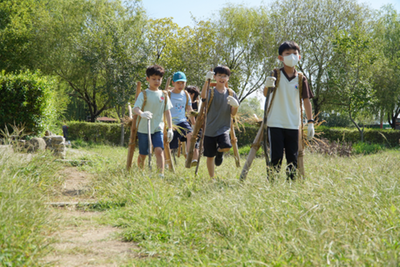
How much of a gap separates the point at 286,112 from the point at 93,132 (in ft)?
43.9

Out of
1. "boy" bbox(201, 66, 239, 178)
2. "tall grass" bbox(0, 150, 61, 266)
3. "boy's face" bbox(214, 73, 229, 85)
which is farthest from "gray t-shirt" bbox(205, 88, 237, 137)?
"tall grass" bbox(0, 150, 61, 266)

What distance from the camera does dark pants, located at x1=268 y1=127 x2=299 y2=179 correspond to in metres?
4.18

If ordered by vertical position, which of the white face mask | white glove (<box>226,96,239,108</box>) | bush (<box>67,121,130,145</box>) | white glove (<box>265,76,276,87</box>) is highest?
the white face mask

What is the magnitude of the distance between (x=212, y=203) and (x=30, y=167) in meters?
2.91

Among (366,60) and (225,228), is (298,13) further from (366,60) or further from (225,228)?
(225,228)

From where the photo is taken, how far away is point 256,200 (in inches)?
122

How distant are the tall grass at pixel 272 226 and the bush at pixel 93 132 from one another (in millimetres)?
12878

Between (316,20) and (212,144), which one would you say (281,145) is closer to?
(212,144)

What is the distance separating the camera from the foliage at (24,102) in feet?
28.6

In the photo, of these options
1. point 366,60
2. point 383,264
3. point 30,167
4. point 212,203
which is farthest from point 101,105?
point 383,264

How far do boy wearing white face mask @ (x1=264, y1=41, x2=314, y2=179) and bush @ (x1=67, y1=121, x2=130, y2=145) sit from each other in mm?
12403

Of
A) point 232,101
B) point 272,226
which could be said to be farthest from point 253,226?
point 232,101

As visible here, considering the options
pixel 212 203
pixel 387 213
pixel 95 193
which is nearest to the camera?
pixel 387 213

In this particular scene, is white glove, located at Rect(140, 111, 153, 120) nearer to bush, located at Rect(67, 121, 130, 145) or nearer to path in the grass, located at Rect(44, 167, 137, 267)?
path in the grass, located at Rect(44, 167, 137, 267)
